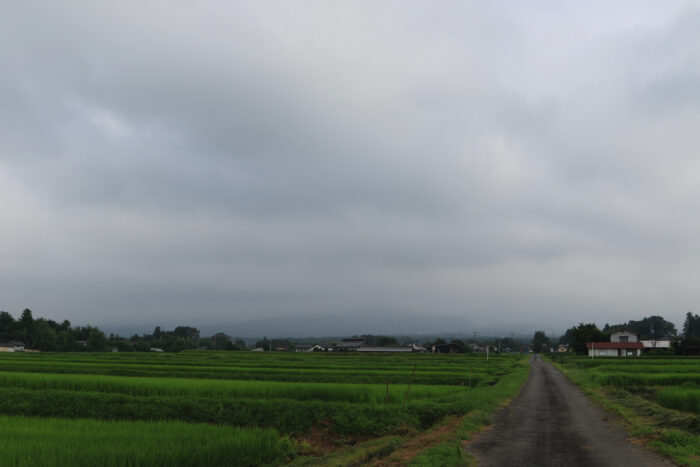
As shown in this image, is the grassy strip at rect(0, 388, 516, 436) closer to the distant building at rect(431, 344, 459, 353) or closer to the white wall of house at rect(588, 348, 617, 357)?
the white wall of house at rect(588, 348, 617, 357)

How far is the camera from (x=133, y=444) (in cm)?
1216

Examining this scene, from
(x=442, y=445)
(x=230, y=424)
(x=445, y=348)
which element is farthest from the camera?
(x=445, y=348)

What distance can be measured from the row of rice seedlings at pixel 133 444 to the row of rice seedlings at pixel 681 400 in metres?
18.9

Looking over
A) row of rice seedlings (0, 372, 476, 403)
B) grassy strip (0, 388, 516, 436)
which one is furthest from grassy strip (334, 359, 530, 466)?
row of rice seedlings (0, 372, 476, 403)

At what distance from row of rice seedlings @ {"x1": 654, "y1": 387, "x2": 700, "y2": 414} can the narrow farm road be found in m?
4.15

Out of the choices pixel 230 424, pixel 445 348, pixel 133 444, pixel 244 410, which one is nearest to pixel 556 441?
pixel 244 410

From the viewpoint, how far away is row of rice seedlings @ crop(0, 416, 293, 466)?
10.9 metres

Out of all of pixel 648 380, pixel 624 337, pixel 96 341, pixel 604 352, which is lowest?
pixel 96 341

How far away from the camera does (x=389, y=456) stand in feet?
40.9

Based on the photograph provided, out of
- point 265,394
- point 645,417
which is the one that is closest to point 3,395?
point 265,394

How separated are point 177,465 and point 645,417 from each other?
17009mm

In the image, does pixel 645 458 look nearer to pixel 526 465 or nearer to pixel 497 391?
pixel 526 465

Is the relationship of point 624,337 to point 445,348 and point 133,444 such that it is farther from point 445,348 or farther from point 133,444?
point 133,444

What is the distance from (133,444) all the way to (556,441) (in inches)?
459
